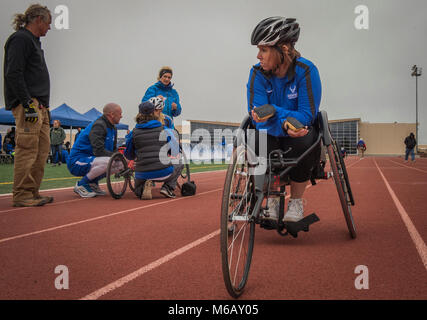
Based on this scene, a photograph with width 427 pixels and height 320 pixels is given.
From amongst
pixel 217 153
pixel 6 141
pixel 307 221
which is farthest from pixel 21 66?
pixel 217 153

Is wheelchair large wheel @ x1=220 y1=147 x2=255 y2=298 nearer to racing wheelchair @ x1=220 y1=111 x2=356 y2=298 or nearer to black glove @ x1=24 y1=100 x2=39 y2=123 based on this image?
racing wheelchair @ x1=220 y1=111 x2=356 y2=298

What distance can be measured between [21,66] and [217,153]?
2479 cm

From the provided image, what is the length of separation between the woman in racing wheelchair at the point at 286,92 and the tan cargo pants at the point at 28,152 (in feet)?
11.6

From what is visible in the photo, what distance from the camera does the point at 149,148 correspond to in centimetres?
601

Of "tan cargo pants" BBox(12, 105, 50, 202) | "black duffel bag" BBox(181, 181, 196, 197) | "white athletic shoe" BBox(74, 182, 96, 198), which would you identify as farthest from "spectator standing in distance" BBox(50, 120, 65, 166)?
"tan cargo pants" BBox(12, 105, 50, 202)

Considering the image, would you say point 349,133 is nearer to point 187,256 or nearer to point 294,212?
point 294,212

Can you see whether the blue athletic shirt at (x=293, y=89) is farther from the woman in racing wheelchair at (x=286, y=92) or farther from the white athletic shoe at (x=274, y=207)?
the white athletic shoe at (x=274, y=207)

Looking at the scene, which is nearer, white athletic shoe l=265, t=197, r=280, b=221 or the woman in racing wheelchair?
the woman in racing wheelchair

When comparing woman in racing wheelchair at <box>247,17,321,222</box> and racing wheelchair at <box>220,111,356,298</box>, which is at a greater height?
woman in racing wheelchair at <box>247,17,321,222</box>

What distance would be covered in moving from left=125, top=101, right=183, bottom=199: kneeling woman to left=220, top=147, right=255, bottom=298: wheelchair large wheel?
3.82 m

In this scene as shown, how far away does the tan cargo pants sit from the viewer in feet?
16.6

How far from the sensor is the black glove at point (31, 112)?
4902 mm

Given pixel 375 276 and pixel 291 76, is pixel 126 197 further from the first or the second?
pixel 375 276

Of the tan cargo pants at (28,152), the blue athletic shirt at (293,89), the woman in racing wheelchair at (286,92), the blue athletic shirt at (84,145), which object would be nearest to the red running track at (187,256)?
the tan cargo pants at (28,152)
